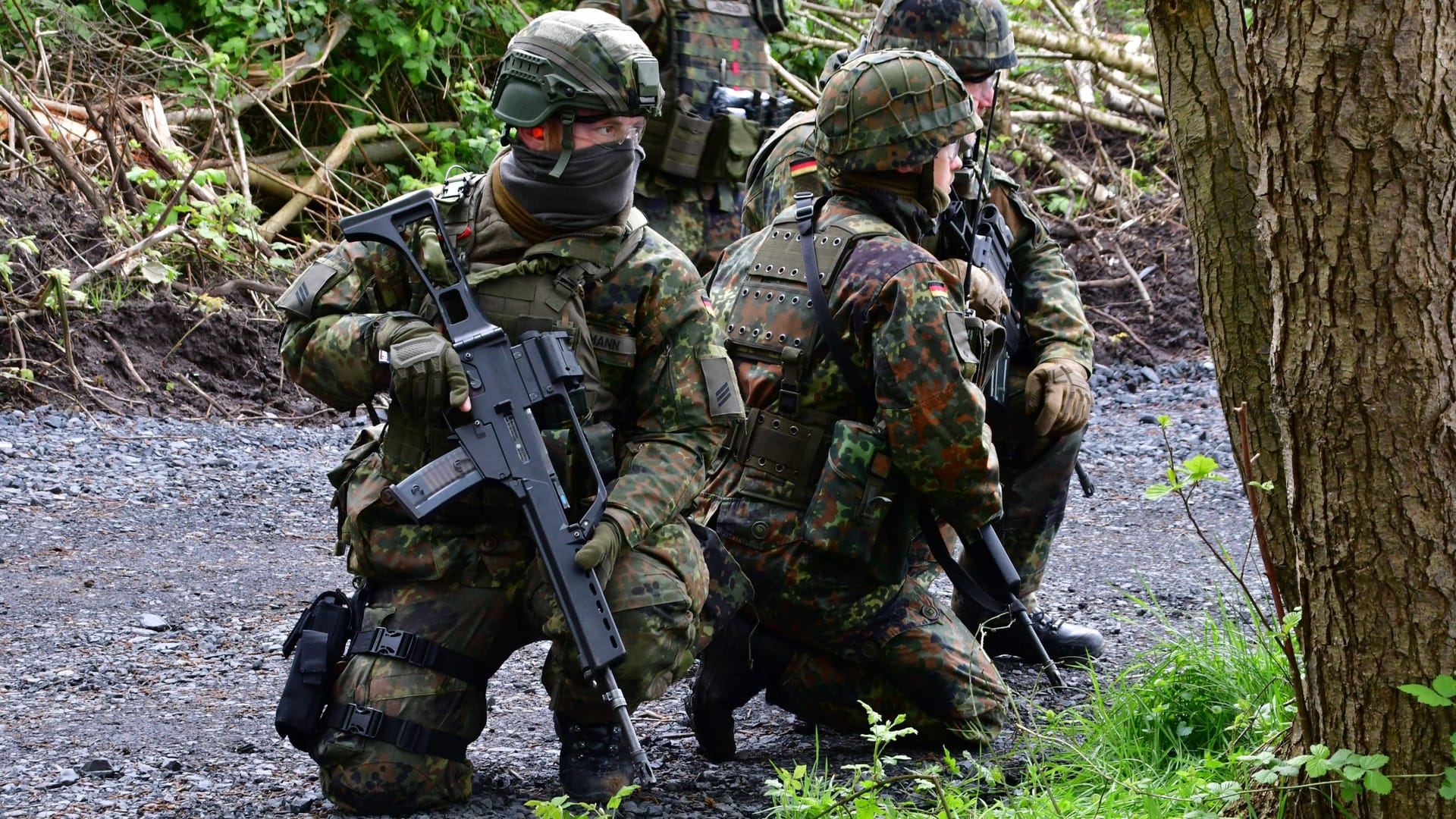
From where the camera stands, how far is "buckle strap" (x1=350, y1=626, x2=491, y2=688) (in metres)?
3.31

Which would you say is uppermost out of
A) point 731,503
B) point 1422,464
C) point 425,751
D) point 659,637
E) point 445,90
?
point 445,90

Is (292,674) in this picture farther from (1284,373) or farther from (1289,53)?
(1289,53)

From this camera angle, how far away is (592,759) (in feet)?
11.0

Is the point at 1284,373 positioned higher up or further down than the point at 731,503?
higher up

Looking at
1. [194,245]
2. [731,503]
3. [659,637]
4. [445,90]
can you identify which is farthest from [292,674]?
[445,90]

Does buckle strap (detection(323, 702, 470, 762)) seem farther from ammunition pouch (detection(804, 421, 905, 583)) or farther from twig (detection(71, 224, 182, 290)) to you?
twig (detection(71, 224, 182, 290))

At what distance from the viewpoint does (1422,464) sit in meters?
2.29

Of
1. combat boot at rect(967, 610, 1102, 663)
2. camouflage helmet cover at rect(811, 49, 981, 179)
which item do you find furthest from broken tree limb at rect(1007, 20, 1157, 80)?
camouflage helmet cover at rect(811, 49, 981, 179)

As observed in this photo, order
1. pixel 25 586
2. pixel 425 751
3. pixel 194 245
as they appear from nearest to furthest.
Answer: pixel 425 751, pixel 25 586, pixel 194 245

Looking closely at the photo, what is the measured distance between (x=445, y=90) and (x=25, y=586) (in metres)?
6.09

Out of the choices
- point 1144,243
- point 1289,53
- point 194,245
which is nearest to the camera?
point 1289,53

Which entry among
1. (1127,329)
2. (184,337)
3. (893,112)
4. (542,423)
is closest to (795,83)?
(1127,329)

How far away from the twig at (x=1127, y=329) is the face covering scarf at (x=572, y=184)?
21.5 feet

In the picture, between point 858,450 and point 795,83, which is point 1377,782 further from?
point 795,83
